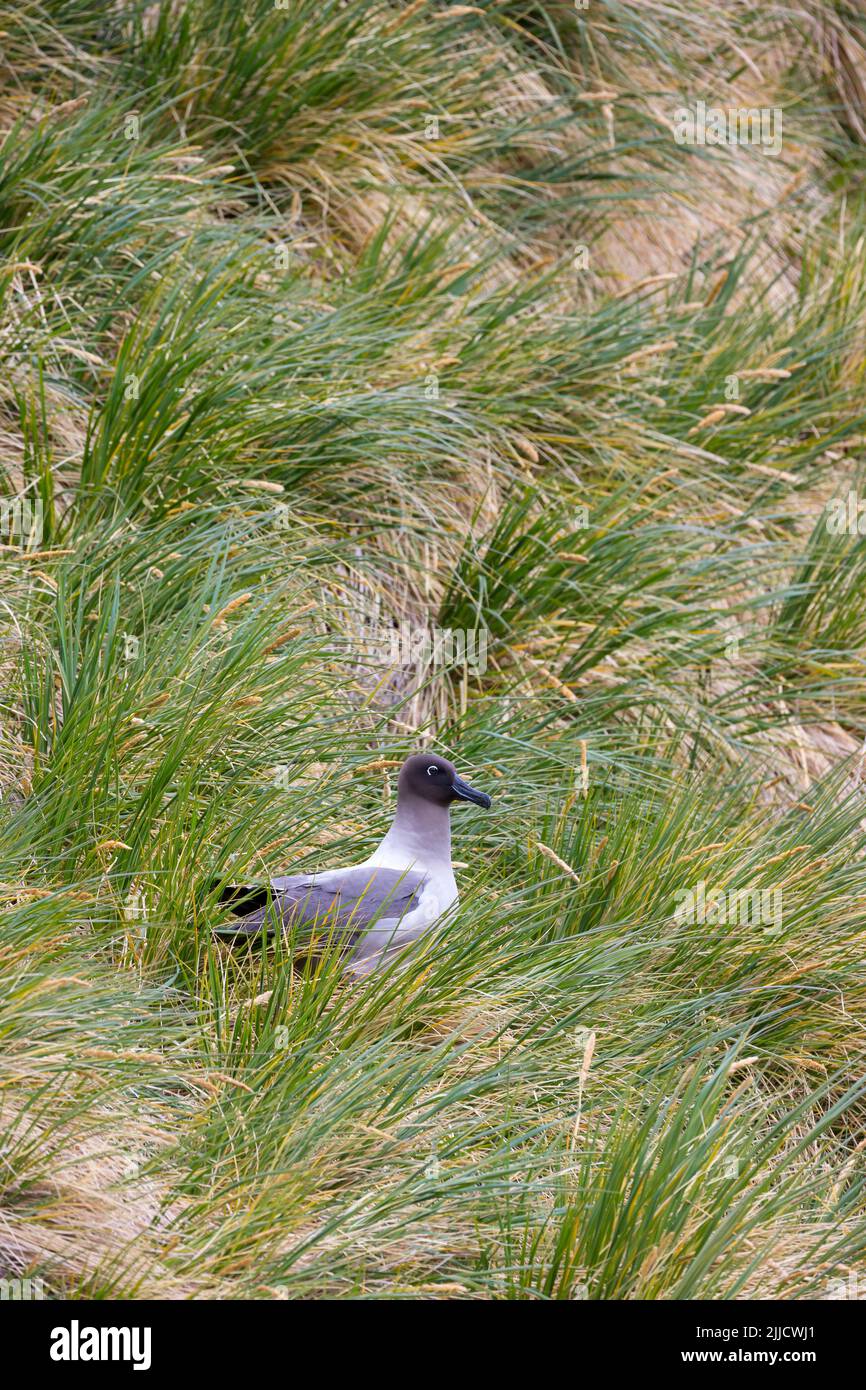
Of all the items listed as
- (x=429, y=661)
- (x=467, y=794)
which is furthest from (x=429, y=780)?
(x=429, y=661)

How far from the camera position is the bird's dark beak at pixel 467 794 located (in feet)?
13.4

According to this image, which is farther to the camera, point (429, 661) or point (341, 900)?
point (429, 661)

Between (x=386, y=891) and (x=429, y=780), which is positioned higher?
(x=429, y=780)

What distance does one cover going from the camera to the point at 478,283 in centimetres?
652

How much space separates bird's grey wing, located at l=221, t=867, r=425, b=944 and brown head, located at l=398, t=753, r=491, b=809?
0.75 ft

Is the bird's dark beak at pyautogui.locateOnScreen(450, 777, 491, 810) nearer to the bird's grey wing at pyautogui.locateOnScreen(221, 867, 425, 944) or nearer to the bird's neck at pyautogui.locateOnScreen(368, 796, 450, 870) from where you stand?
the bird's neck at pyautogui.locateOnScreen(368, 796, 450, 870)

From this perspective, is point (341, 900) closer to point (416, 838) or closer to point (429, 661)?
point (416, 838)

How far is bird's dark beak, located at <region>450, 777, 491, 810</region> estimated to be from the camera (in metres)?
4.08

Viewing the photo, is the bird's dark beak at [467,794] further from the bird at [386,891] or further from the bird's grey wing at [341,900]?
the bird's grey wing at [341,900]

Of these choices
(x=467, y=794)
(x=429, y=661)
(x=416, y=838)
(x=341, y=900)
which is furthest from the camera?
(x=429, y=661)

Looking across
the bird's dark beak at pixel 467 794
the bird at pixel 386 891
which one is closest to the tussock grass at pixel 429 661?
the bird at pixel 386 891

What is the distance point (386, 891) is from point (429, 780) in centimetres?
36

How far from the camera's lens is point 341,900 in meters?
3.77

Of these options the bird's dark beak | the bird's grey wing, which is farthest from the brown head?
the bird's grey wing
